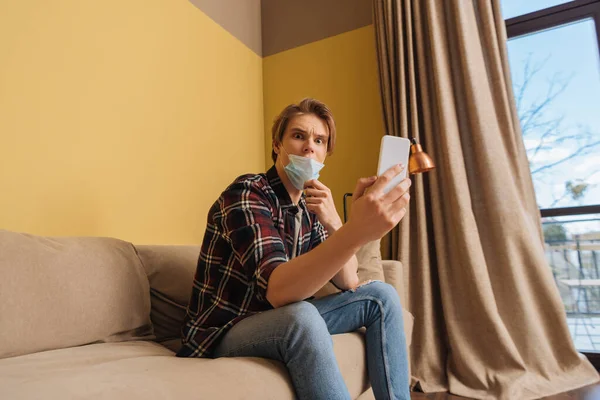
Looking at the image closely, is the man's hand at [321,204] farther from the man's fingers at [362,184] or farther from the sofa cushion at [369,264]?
the sofa cushion at [369,264]

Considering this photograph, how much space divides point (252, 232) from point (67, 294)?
0.56 metres

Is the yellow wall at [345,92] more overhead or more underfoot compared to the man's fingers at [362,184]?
more overhead

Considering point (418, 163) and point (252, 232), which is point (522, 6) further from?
point (252, 232)

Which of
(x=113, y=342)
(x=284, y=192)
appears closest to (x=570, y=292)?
(x=284, y=192)

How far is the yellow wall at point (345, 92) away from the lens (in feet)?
8.04

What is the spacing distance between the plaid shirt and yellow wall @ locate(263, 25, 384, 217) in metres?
1.42

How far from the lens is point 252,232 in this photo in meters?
0.92

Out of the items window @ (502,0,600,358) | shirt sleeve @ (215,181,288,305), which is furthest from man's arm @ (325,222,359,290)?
window @ (502,0,600,358)

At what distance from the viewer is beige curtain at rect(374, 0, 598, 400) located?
182 centimetres

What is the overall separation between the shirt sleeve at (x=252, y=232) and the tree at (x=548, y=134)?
189cm

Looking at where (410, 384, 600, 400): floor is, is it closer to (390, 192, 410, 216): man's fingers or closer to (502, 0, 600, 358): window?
(502, 0, 600, 358): window

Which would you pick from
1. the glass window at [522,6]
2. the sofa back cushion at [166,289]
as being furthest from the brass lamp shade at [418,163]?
the glass window at [522,6]

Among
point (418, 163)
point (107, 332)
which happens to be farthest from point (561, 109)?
point (107, 332)

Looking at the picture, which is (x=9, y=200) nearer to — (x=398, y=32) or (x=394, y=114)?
(x=394, y=114)
